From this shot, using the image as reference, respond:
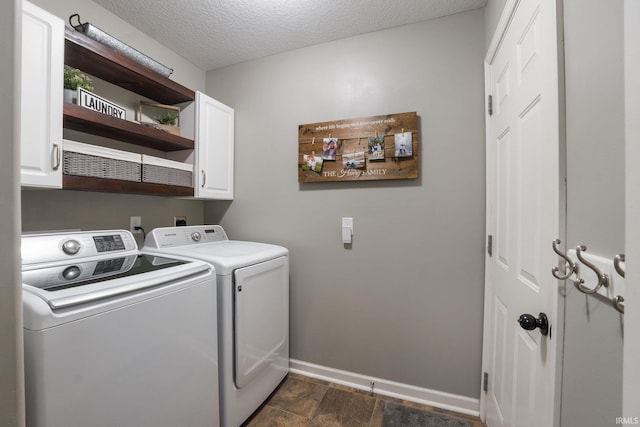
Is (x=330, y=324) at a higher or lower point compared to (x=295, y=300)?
lower

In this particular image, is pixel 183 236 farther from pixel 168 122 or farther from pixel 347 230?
pixel 347 230

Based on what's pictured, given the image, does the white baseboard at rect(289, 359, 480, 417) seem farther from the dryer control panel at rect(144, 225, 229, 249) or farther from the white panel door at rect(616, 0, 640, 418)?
the white panel door at rect(616, 0, 640, 418)

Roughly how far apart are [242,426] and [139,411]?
77 cm

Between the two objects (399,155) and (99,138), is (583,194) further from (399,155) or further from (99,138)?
(99,138)

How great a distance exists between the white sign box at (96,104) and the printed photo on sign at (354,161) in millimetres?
1417

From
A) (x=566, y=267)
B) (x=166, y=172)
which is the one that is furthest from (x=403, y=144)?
(x=166, y=172)

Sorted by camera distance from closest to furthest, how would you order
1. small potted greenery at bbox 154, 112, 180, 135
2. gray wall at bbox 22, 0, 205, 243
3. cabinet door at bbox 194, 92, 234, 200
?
gray wall at bbox 22, 0, 205, 243 → small potted greenery at bbox 154, 112, 180, 135 → cabinet door at bbox 194, 92, 234, 200

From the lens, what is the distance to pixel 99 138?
5.27 ft

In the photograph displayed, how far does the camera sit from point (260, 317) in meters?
1.59

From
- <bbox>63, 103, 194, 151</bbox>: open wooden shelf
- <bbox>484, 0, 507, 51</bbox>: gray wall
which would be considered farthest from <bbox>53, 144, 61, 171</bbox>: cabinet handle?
<bbox>484, 0, 507, 51</bbox>: gray wall

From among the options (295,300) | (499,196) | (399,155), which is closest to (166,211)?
(295,300)

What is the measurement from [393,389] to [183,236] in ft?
6.00

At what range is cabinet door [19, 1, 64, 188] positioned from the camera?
1.06m

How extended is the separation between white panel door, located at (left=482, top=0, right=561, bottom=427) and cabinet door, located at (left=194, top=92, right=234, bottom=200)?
1890mm
